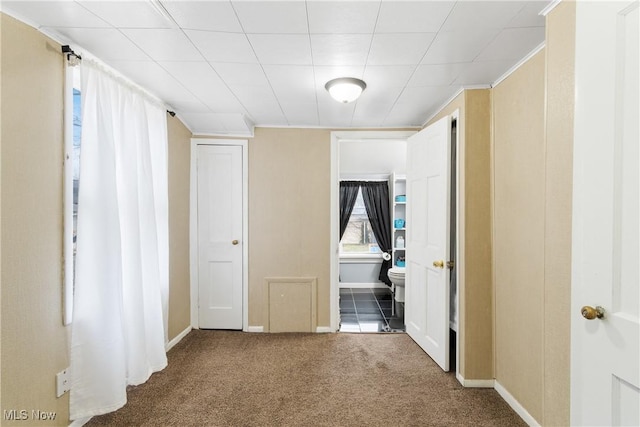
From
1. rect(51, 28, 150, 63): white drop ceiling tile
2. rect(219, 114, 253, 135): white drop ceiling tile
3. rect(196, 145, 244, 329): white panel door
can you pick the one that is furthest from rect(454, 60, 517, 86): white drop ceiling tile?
rect(196, 145, 244, 329): white panel door

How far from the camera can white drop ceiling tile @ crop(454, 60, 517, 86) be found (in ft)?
6.36

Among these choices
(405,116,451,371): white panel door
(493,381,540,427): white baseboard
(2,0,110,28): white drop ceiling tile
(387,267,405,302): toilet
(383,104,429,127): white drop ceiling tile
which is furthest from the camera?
(387,267,405,302): toilet

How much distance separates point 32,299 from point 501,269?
2.78 meters

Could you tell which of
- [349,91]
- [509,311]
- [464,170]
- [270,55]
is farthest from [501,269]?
[270,55]

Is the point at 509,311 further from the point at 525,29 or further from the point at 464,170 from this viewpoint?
the point at 525,29

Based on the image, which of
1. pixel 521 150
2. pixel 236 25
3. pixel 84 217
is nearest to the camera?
pixel 236 25

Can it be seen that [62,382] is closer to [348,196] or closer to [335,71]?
[335,71]

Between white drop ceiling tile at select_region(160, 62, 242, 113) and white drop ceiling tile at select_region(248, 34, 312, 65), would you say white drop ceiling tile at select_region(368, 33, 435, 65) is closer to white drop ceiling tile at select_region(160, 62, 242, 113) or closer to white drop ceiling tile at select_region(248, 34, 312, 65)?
white drop ceiling tile at select_region(248, 34, 312, 65)

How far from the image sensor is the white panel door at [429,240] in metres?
2.49

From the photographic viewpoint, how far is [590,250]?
3.75 feet

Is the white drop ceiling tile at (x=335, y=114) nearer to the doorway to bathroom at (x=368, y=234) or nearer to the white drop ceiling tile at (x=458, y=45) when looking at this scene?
the white drop ceiling tile at (x=458, y=45)

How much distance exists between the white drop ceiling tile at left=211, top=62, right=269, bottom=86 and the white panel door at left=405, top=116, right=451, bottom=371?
58.9 inches

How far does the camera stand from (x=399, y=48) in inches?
67.8

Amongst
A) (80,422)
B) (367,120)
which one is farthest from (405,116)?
(80,422)
